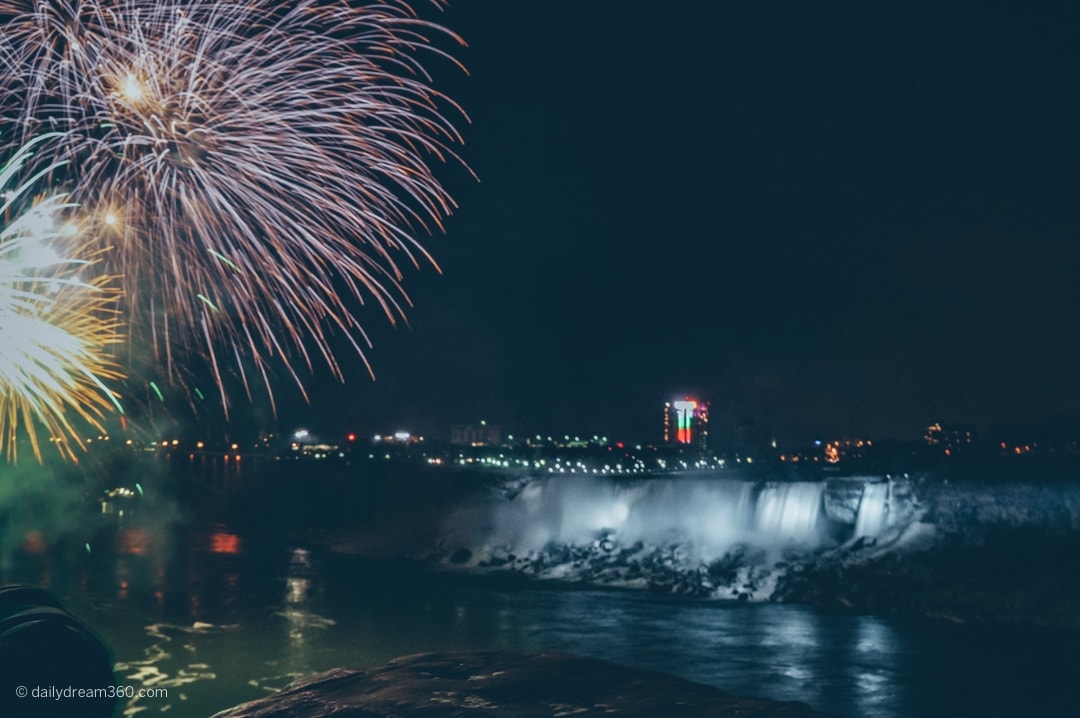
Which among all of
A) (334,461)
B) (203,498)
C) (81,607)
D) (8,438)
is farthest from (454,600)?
(203,498)

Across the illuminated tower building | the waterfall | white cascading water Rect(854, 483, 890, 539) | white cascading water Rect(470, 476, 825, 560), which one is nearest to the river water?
white cascading water Rect(470, 476, 825, 560)

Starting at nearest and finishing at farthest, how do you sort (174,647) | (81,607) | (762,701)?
(762,701), (174,647), (81,607)

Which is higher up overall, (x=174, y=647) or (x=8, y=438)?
(x=8, y=438)

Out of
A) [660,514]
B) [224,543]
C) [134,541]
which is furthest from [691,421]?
[134,541]

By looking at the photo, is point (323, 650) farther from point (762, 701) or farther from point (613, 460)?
point (613, 460)

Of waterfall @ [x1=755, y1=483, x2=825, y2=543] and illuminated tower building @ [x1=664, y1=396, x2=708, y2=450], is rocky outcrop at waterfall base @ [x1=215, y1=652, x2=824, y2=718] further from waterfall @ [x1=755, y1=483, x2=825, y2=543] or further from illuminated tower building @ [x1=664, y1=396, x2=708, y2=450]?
illuminated tower building @ [x1=664, y1=396, x2=708, y2=450]

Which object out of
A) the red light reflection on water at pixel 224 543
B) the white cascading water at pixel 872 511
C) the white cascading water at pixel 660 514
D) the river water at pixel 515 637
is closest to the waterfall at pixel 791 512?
the white cascading water at pixel 660 514

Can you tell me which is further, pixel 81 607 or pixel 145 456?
pixel 145 456

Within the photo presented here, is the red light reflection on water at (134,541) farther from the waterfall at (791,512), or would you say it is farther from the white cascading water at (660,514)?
the waterfall at (791,512)
